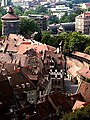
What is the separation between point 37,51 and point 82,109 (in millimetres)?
42323

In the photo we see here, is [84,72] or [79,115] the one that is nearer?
[79,115]

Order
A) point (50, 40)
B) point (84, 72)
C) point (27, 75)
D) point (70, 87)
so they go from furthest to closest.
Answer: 1. point (50, 40)
2. point (84, 72)
3. point (70, 87)
4. point (27, 75)

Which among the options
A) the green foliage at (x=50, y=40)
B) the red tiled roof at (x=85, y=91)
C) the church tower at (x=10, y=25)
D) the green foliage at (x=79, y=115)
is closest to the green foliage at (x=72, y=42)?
the green foliage at (x=50, y=40)

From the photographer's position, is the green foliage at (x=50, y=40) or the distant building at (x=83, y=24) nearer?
the green foliage at (x=50, y=40)

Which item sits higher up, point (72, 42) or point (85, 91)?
point (85, 91)

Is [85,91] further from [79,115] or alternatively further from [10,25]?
[10,25]

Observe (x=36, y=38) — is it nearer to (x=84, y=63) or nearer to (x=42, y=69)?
(x=84, y=63)

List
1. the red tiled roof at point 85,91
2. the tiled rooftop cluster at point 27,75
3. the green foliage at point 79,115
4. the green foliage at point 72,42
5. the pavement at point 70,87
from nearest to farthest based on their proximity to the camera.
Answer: the green foliage at point 79,115
the tiled rooftop cluster at point 27,75
the red tiled roof at point 85,91
the pavement at point 70,87
the green foliage at point 72,42

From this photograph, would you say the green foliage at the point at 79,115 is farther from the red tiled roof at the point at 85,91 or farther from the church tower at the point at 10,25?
the church tower at the point at 10,25

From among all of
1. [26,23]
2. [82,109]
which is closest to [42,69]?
[82,109]

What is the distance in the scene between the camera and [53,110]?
51.2 metres

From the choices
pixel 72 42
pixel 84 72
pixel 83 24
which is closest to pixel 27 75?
pixel 84 72

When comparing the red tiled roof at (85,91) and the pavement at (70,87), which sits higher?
the red tiled roof at (85,91)

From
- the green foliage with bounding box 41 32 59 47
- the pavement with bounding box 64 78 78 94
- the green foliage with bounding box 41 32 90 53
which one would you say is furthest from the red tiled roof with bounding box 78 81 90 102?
the green foliage with bounding box 41 32 59 47
